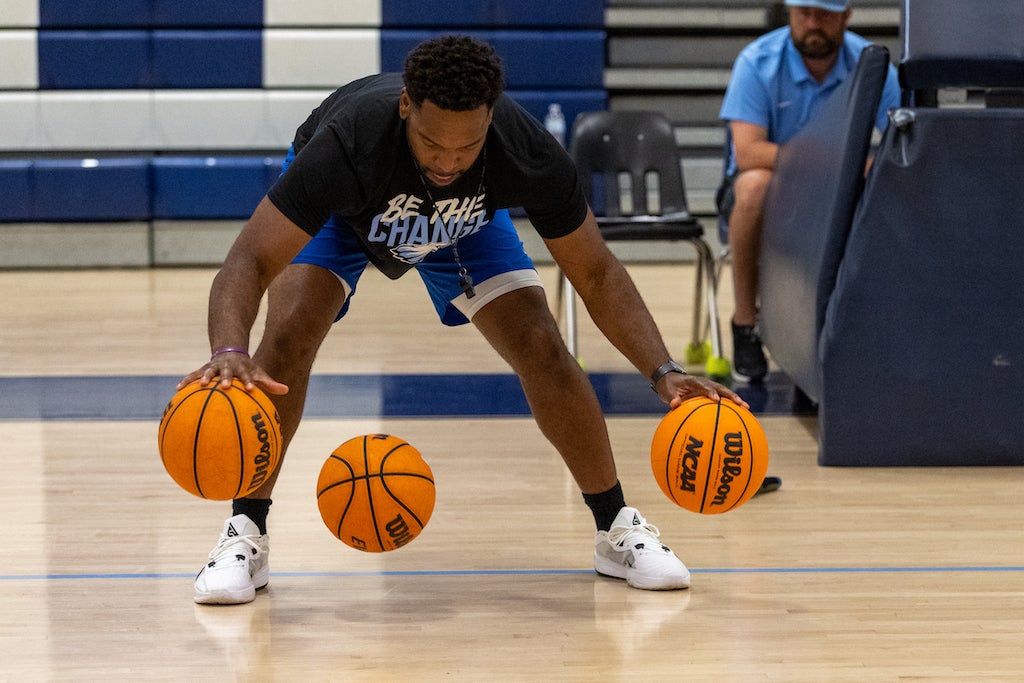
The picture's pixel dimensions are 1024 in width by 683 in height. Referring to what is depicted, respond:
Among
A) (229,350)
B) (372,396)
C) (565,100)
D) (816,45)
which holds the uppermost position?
(816,45)

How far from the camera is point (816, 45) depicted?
460 centimetres

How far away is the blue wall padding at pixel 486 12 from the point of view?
8.34 metres

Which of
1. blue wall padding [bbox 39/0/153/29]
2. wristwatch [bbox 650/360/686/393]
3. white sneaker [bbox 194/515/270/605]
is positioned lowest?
white sneaker [bbox 194/515/270/605]

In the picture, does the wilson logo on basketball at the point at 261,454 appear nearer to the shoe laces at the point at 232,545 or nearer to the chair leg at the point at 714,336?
the shoe laces at the point at 232,545

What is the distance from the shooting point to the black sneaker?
4.55m

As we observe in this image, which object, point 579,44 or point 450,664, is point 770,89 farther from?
point 579,44

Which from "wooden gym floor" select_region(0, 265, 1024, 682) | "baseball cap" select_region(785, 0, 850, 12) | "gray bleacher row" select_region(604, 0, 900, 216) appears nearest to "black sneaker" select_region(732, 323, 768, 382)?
"wooden gym floor" select_region(0, 265, 1024, 682)

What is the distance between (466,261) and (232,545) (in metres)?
0.70

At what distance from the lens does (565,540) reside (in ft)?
9.08

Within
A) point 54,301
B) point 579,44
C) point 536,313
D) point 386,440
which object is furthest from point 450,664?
point 579,44

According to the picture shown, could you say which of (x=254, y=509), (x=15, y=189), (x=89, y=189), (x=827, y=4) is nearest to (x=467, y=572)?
(x=254, y=509)

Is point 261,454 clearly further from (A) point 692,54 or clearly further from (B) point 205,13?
(A) point 692,54

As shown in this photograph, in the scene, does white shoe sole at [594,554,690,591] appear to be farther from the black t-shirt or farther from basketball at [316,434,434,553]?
the black t-shirt

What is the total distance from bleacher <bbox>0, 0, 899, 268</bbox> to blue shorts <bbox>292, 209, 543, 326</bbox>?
5.98 meters
